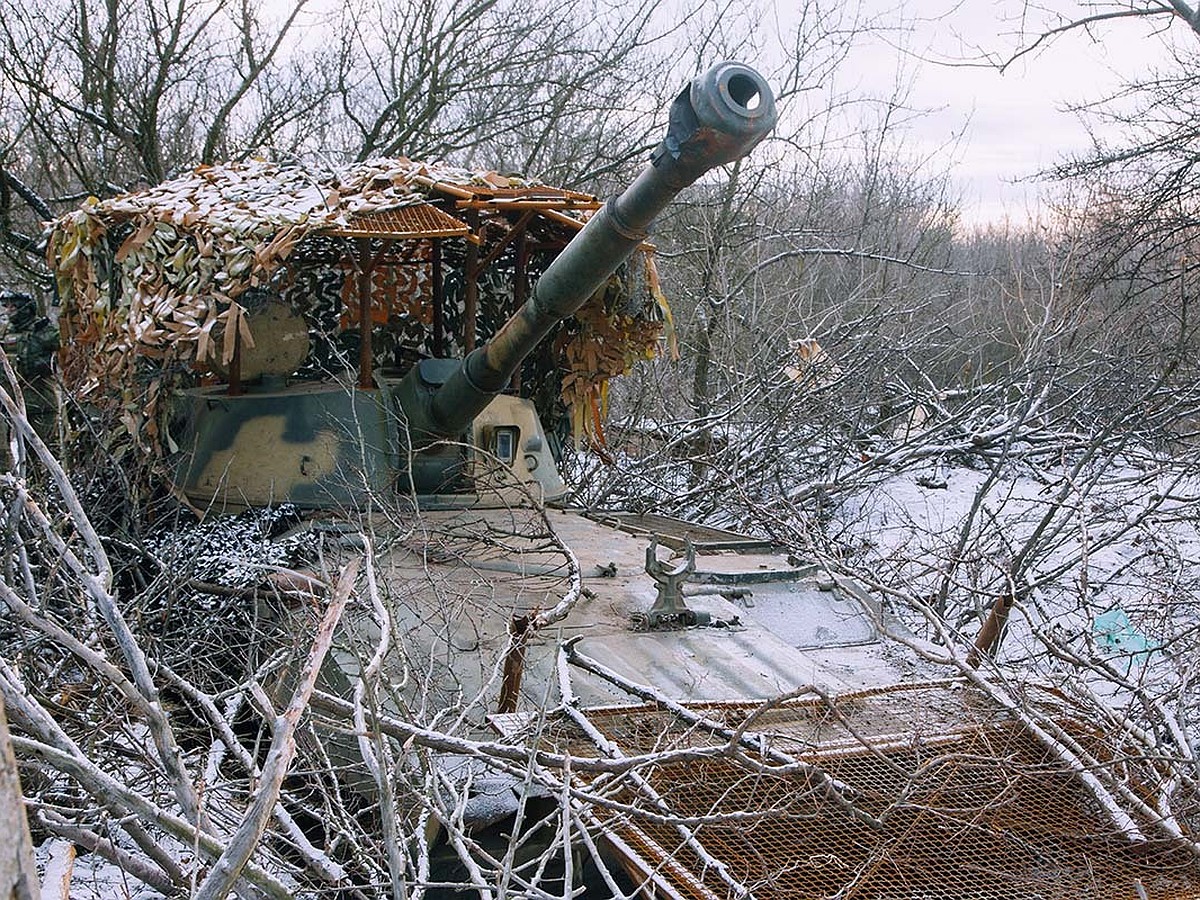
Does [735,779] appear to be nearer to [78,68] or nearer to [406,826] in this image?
[406,826]

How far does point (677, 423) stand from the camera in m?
10.9

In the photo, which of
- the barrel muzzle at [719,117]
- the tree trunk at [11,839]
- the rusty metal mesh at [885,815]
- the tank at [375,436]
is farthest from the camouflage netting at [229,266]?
the tree trunk at [11,839]

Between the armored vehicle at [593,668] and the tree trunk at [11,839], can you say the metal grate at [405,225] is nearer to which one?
the armored vehicle at [593,668]

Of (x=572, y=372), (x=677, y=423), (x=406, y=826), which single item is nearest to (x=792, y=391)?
(x=677, y=423)

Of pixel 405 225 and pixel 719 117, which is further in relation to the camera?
pixel 405 225

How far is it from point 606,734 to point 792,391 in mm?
6592

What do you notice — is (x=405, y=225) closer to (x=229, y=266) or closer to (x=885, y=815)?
(x=229, y=266)

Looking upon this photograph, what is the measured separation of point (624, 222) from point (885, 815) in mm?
2292

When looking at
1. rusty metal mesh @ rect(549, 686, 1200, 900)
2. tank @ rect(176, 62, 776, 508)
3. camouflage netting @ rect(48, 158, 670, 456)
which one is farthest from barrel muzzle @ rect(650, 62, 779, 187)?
camouflage netting @ rect(48, 158, 670, 456)

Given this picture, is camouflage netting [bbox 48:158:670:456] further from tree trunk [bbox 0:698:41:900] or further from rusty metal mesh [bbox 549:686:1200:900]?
tree trunk [bbox 0:698:41:900]

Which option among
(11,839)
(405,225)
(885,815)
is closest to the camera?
(11,839)

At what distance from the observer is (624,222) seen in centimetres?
466

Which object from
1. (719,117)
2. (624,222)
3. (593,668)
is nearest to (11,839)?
(593,668)

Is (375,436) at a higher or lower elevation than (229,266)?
lower
